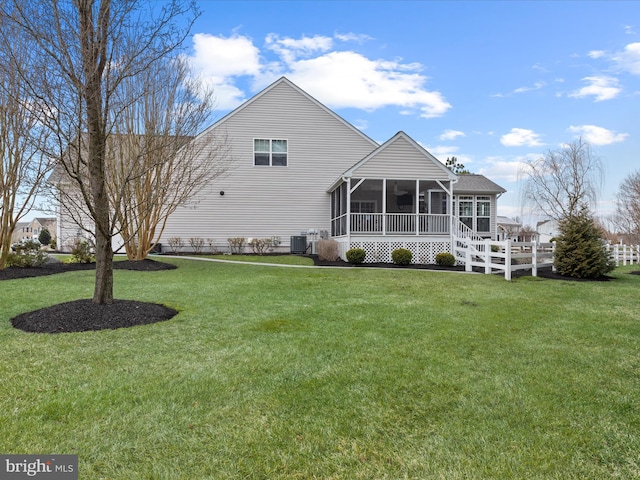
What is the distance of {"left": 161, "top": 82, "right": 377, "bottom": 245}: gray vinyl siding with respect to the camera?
1939 cm

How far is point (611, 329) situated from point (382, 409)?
15.3 feet

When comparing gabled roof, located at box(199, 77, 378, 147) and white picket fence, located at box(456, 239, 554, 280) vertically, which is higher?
gabled roof, located at box(199, 77, 378, 147)

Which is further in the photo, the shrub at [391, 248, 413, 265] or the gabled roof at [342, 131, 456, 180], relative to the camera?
the gabled roof at [342, 131, 456, 180]

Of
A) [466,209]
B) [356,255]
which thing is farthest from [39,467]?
[466,209]

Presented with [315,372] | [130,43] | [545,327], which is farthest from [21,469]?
[130,43]

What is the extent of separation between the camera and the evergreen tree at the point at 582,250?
464 inches

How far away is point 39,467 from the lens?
2332 mm

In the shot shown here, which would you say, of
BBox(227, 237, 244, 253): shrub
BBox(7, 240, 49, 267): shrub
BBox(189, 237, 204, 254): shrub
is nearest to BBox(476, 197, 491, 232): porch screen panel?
BBox(227, 237, 244, 253): shrub

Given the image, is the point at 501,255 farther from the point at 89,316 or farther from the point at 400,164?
the point at 89,316

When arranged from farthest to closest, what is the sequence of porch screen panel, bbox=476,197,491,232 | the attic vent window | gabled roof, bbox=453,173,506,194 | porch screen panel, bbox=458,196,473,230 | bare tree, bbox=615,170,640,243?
porch screen panel, bbox=476,197,491,232 → porch screen panel, bbox=458,196,473,230 → gabled roof, bbox=453,173,506,194 → the attic vent window → bare tree, bbox=615,170,640,243

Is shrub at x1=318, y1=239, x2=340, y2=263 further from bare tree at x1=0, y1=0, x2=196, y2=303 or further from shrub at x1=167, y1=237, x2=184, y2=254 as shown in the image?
bare tree at x1=0, y1=0, x2=196, y2=303

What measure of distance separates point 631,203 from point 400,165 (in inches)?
503

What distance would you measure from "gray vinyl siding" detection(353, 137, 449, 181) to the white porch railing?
5.16ft

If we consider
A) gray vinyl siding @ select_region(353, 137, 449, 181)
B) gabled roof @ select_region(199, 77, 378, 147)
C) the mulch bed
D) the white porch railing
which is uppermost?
gabled roof @ select_region(199, 77, 378, 147)
